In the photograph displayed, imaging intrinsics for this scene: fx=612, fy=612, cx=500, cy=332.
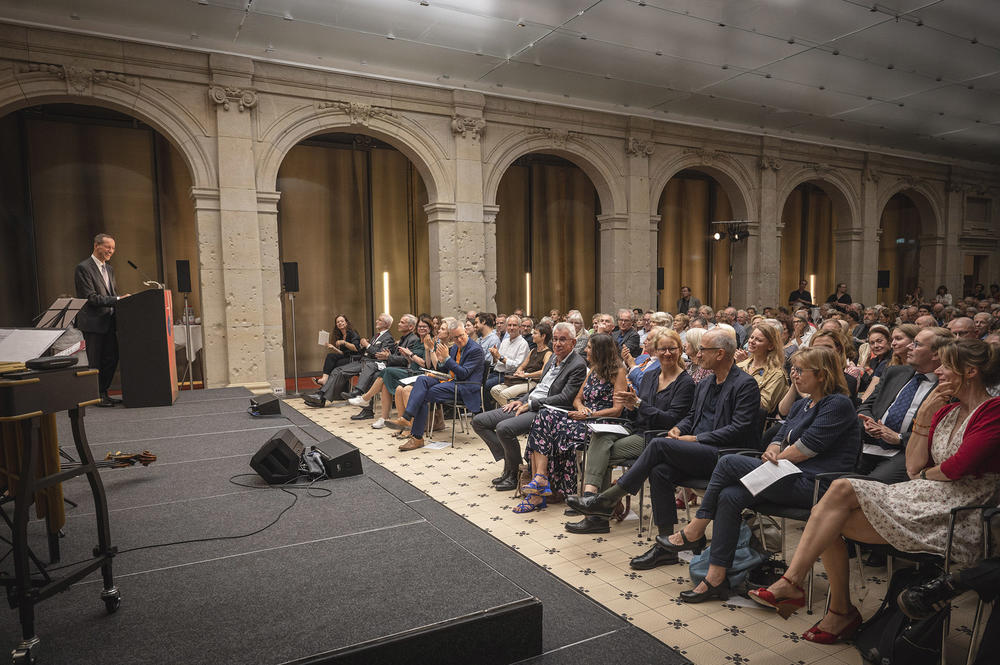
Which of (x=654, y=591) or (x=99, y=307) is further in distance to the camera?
(x=99, y=307)

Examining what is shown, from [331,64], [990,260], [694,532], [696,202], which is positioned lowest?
[694,532]

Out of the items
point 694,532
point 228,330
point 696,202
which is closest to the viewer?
point 694,532

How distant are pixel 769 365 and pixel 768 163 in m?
9.66

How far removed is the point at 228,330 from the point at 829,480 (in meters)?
7.42

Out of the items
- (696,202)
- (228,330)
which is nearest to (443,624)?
(228,330)

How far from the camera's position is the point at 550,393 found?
4.66m

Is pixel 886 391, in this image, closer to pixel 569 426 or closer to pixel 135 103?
pixel 569 426

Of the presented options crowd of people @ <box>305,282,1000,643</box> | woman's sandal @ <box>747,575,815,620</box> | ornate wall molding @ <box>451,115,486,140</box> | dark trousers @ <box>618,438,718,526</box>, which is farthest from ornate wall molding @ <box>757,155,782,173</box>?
woman's sandal @ <box>747,575,815,620</box>

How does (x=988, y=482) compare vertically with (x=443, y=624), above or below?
above

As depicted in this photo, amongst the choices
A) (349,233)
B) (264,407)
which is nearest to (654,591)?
(264,407)

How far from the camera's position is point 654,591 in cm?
309

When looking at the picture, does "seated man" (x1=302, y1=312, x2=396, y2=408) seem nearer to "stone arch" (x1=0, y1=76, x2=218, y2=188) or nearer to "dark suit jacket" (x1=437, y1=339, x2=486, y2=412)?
"dark suit jacket" (x1=437, y1=339, x2=486, y2=412)

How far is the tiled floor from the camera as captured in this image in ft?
8.36

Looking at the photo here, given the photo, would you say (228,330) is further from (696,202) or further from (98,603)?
(696,202)
